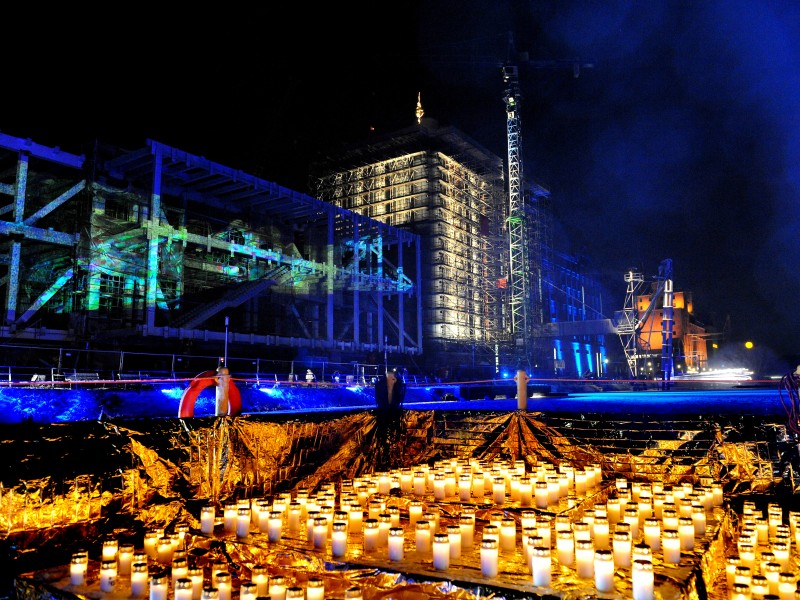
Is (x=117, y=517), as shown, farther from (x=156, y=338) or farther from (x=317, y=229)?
(x=317, y=229)

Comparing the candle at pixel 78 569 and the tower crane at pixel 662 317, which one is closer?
the candle at pixel 78 569

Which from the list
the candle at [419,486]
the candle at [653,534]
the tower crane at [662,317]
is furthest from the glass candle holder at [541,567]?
the tower crane at [662,317]

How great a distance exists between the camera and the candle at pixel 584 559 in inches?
105

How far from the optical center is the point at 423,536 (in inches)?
124

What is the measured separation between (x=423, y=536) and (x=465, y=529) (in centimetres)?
26

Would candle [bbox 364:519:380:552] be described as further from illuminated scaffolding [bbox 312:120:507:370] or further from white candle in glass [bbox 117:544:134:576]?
illuminated scaffolding [bbox 312:120:507:370]

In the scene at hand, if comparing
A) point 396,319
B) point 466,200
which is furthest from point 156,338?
point 466,200

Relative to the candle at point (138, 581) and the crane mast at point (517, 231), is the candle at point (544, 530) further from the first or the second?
the crane mast at point (517, 231)

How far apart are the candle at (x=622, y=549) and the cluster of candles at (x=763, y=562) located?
1.60 feet

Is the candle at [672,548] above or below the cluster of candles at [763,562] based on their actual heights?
above

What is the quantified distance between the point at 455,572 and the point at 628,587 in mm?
791

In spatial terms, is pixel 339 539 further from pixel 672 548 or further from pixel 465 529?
pixel 672 548

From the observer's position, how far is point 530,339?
4156 centimetres

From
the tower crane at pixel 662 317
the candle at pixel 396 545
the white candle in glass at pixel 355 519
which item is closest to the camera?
the candle at pixel 396 545
